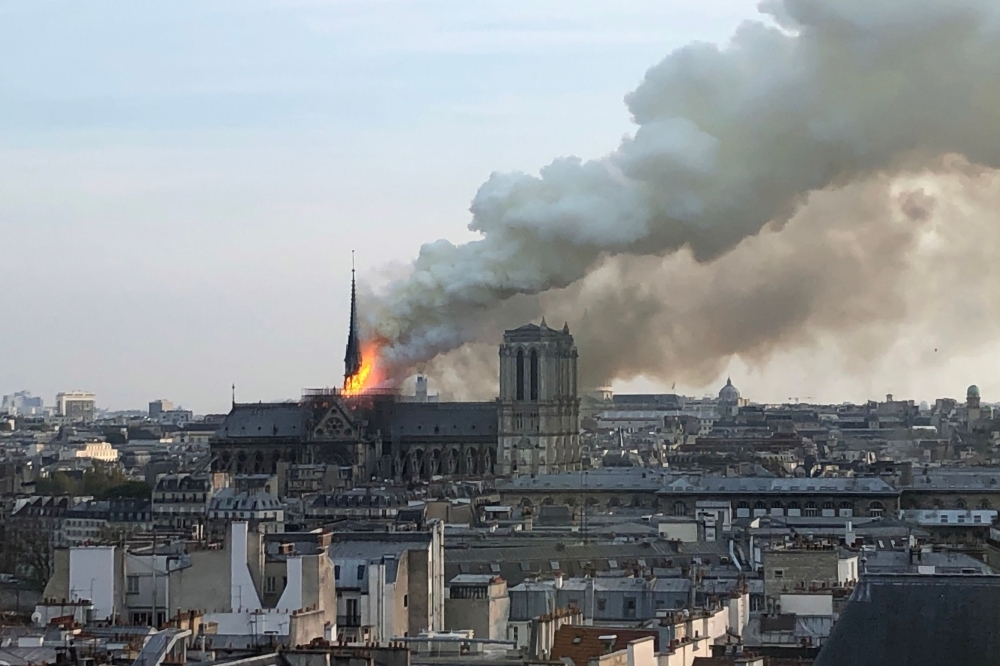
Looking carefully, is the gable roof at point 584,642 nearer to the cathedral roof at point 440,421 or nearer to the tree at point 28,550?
the tree at point 28,550

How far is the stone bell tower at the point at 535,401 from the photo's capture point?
148375 mm

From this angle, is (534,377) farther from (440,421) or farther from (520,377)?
(440,421)

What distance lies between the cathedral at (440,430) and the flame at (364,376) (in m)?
0.62

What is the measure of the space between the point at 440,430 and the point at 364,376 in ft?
44.8

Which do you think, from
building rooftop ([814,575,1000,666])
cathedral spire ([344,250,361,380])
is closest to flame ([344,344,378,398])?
cathedral spire ([344,250,361,380])

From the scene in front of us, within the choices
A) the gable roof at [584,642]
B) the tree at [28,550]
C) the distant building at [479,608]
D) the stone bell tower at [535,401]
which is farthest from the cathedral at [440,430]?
the gable roof at [584,642]

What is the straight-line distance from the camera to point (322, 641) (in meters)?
34.4

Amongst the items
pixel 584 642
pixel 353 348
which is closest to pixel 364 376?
pixel 353 348

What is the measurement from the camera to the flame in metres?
132

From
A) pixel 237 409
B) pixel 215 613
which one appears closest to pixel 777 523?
pixel 215 613

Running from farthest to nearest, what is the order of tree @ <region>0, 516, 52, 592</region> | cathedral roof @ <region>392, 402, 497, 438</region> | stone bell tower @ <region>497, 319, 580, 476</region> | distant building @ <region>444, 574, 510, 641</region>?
1. cathedral roof @ <region>392, 402, 497, 438</region>
2. stone bell tower @ <region>497, 319, 580, 476</region>
3. tree @ <region>0, 516, 52, 592</region>
4. distant building @ <region>444, 574, 510, 641</region>

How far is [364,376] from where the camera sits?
5527 inches

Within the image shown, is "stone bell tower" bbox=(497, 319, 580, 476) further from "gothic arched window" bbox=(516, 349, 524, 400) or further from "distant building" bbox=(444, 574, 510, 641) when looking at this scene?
"distant building" bbox=(444, 574, 510, 641)

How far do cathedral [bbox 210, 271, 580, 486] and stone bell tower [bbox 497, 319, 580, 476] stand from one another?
0.18 ft
